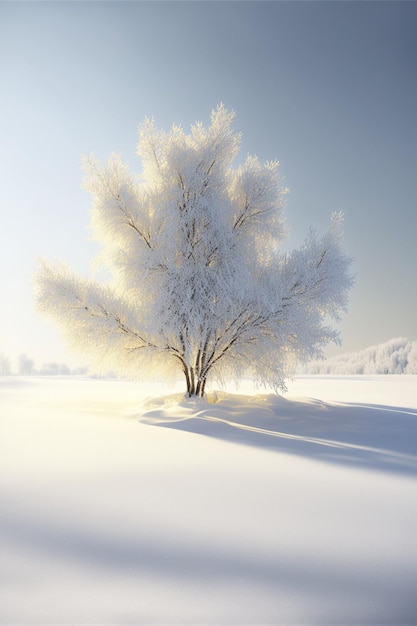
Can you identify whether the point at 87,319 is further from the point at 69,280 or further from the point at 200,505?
the point at 200,505

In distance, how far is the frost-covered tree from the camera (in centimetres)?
739

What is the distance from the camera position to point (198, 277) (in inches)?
299

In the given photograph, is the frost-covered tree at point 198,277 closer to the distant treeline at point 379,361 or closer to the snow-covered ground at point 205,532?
the snow-covered ground at point 205,532

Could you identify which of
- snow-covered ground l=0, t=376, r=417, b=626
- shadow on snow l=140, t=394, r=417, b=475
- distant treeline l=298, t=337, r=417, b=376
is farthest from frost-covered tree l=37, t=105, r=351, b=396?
distant treeline l=298, t=337, r=417, b=376

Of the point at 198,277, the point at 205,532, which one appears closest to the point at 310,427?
the point at 198,277

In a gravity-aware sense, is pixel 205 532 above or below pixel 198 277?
below

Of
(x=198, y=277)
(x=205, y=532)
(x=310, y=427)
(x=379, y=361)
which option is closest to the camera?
(x=205, y=532)

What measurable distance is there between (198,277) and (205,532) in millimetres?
5872

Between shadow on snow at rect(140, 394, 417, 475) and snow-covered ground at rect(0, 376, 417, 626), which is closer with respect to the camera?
snow-covered ground at rect(0, 376, 417, 626)

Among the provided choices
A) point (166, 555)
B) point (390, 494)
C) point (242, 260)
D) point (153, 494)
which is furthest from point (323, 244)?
point (166, 555)

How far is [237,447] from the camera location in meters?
4.16

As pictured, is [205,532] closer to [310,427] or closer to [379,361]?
[310,427]

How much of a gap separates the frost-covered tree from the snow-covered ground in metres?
3.31

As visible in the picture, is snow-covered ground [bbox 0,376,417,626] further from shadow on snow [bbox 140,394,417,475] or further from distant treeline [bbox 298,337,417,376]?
distant treeline [bbox 298,337,417,376]
